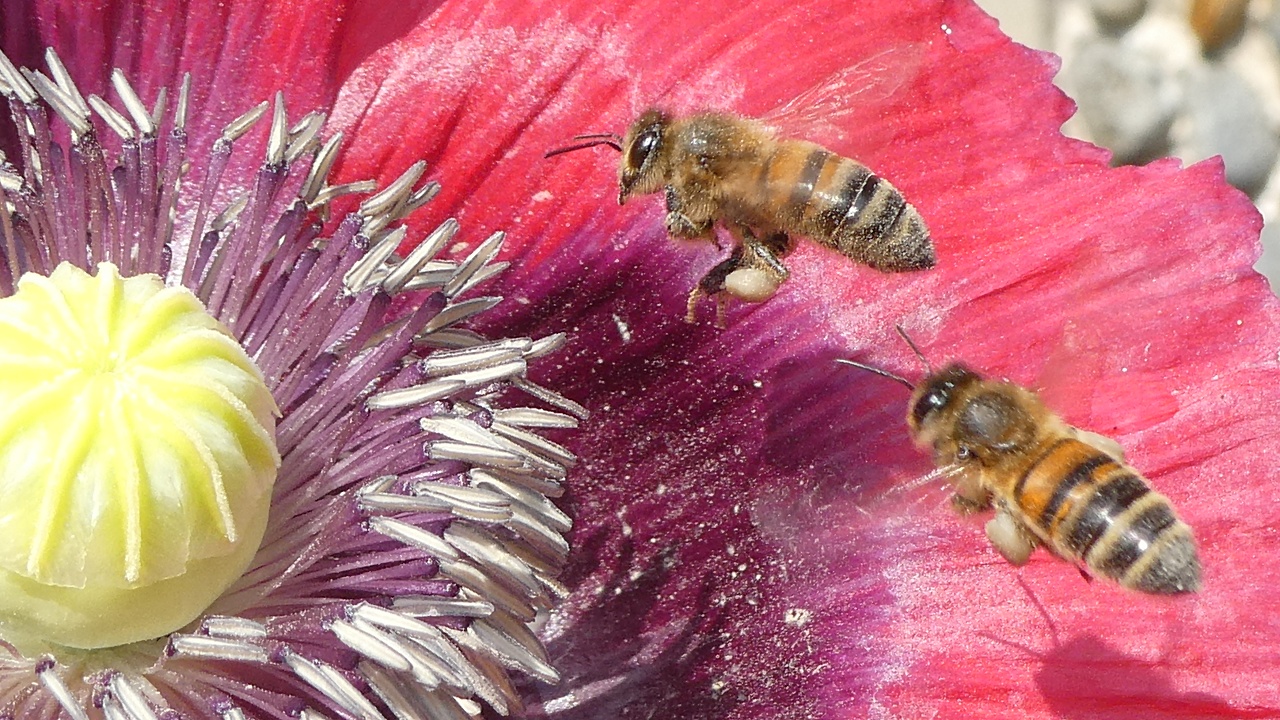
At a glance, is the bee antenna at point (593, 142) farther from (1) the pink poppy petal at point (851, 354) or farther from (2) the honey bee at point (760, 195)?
(2) the honey bee at point (760, 195)

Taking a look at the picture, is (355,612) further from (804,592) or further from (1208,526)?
(1208,526)

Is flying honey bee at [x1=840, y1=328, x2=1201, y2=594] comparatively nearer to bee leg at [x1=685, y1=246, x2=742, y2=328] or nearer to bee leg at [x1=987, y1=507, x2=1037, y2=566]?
bee leg at [x1=987, y1=507, x2=1037, y2=566]

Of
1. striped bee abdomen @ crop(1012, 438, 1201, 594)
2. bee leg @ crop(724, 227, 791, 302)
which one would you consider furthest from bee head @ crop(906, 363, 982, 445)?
bee leg @ crop(724, 227, 791, 302)

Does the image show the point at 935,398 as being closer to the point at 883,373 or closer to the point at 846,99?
the point at 883,373

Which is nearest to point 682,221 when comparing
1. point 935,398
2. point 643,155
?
point 643,155

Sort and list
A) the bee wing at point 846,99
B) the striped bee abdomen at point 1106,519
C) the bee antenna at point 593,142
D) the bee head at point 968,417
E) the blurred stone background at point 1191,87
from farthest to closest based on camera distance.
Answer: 1. the blurred stone background at point 1191,87
2. the bee antenna at point 593,142
3. the bee wing at point 846,99
4. the bee head at point 968,417
5. the striped bee abdomen at point 1106,519

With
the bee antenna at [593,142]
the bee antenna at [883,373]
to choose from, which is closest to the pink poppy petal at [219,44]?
the bee antenna at [593,142]
